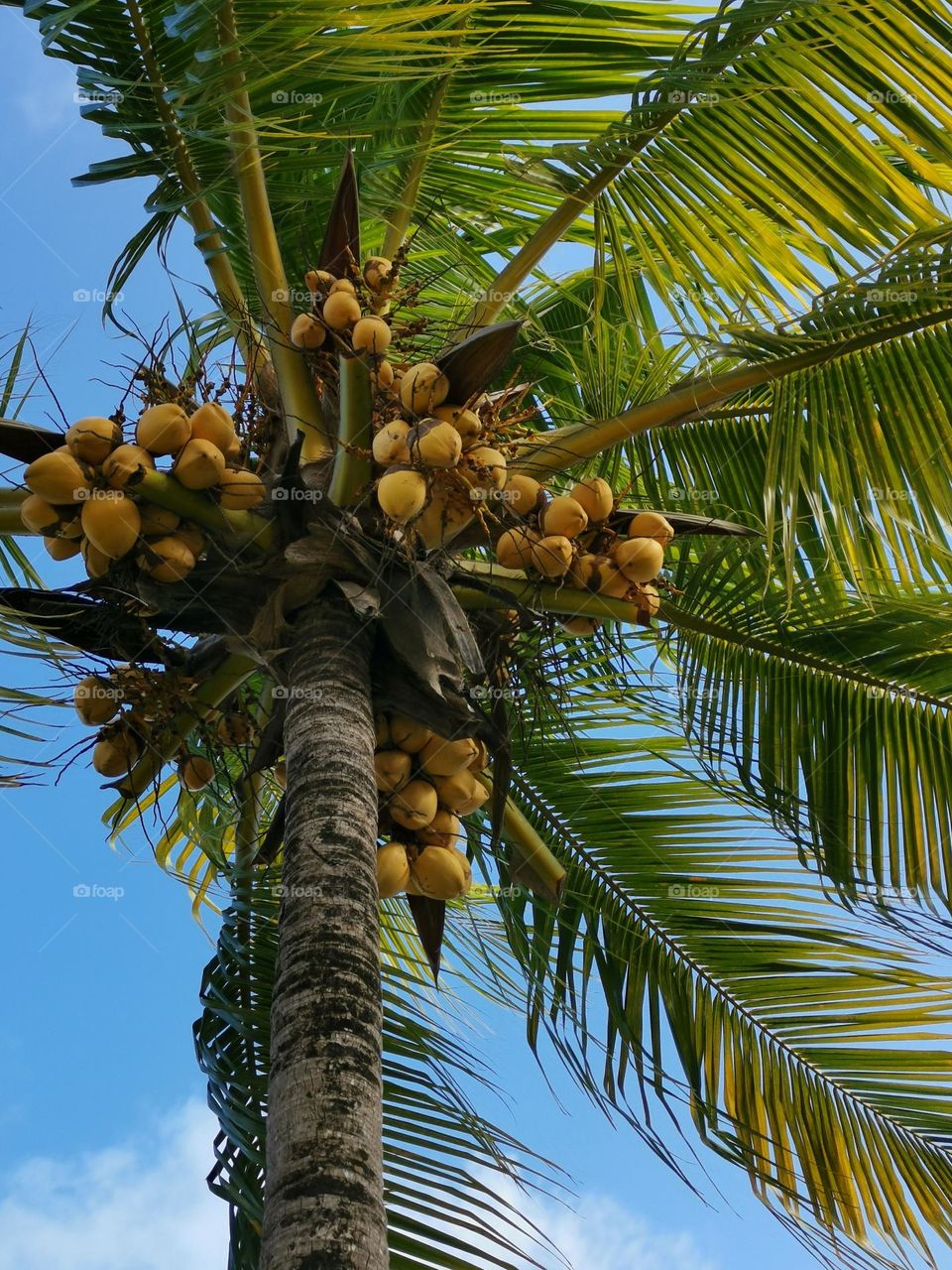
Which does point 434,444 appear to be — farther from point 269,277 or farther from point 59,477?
point 269,277

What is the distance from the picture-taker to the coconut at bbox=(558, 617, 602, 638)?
337cm

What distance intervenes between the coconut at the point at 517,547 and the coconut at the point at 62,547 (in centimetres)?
97

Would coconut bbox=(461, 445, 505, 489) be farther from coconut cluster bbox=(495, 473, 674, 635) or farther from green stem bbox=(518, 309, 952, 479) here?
green stem bbox=(518, 309, 952, 479)

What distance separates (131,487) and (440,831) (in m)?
1.10

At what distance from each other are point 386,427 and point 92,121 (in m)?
1.65

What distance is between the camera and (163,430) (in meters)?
2.94

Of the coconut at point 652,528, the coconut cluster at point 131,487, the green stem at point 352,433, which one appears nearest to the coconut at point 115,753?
the coconut cluster at point 131,487

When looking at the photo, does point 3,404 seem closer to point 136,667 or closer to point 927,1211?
point 136,667

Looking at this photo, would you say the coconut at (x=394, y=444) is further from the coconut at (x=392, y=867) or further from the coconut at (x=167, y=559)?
the coconut at (x=392, y=867)

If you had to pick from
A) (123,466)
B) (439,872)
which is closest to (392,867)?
(439,872)

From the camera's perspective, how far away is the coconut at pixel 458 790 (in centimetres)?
327

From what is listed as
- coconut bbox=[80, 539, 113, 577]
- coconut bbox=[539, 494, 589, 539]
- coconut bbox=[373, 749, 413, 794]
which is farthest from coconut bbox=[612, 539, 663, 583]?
coconut bbox=[80, 539, 113, 577]

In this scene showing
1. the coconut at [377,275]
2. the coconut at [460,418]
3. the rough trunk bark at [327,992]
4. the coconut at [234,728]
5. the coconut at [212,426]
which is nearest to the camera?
the rough trunk bark at [327,992]

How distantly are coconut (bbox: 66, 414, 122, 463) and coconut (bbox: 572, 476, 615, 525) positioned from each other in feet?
3.56
